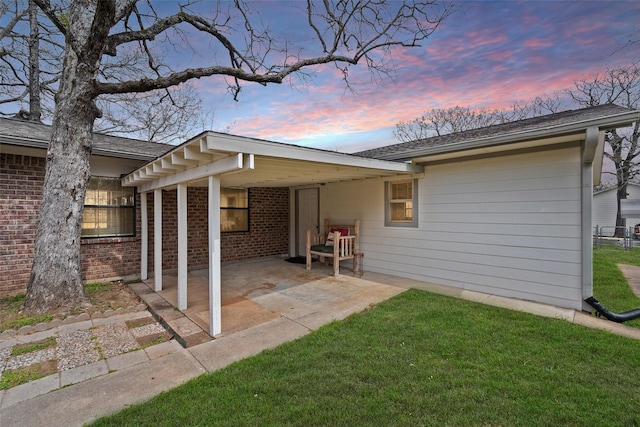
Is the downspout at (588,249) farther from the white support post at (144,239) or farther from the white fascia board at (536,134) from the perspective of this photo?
the white support post at (144,239)

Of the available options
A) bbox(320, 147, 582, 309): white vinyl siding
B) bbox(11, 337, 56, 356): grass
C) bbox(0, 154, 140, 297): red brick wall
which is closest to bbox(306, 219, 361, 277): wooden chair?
bbox(320, 147, 582, 309): white vinyl siding

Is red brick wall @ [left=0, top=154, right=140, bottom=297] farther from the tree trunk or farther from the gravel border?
the gravel border

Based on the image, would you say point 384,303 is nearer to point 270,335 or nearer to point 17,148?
point 270,335

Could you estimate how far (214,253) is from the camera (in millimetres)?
3555

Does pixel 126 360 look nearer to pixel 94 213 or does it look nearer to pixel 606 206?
pixel 94 213

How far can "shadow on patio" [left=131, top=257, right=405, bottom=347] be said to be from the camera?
4.00 m

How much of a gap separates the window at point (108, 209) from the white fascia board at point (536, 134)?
616cm

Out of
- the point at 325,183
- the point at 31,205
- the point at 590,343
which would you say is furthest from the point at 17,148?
the point at 590,343

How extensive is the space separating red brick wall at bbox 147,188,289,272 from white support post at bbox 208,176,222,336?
13.2 ft

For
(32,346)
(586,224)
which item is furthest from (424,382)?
(32,346)

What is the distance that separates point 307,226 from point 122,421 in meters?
7.15

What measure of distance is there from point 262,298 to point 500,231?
4.28m

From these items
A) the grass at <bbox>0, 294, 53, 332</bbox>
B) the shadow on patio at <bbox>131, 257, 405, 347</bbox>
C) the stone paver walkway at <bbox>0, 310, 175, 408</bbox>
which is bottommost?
the stone paver walkway at <bbox>0, 310, 175, 408</bbox>

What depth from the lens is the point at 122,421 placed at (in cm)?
215
